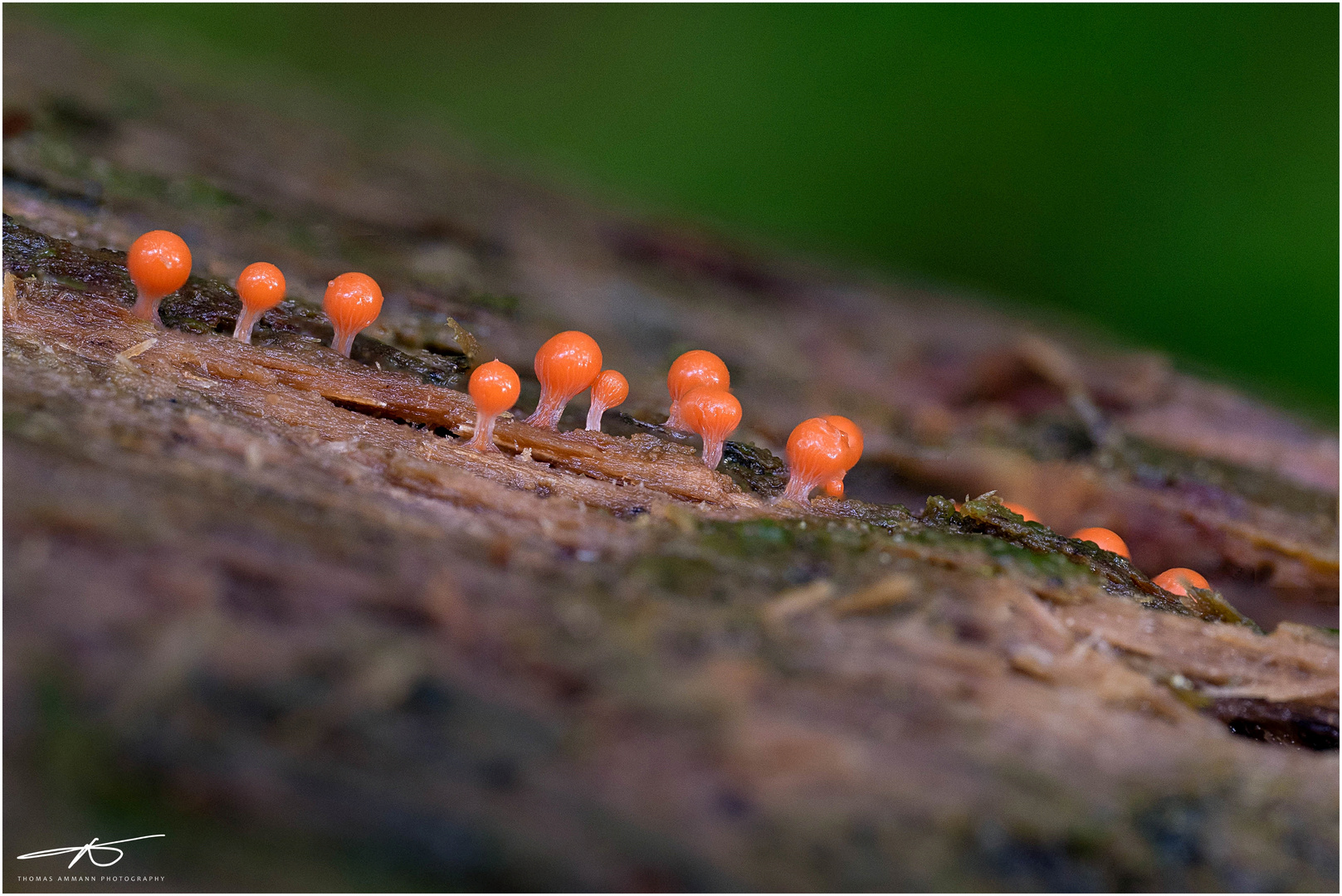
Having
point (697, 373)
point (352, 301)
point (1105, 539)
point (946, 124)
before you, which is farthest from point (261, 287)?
point (946, 124)

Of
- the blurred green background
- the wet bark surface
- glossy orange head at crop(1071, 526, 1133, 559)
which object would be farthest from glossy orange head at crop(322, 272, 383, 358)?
the blurred green background

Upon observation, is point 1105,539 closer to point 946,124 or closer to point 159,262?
point 159,262

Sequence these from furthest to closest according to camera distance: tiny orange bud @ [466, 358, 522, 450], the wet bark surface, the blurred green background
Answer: the blurred green background < tiny orange bud @ [466, 358, 522, 450] < the wet bark surface

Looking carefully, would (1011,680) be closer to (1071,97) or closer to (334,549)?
(334,549)

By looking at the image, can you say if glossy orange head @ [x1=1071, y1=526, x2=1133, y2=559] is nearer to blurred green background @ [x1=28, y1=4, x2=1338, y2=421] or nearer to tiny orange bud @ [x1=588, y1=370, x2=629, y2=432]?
tiny orange bud @ [x1=588, y1=370, x2=629, y2=432]

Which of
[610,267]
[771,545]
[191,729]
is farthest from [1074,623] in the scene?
[610,267]
